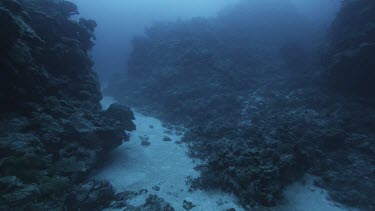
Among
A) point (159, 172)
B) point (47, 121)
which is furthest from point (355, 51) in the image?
point (47, 121)

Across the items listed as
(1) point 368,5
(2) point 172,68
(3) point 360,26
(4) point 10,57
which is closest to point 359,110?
(3) point 360,26

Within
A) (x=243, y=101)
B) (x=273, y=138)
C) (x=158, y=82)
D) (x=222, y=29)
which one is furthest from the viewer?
(x=222, y=29)

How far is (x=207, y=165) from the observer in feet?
62.0

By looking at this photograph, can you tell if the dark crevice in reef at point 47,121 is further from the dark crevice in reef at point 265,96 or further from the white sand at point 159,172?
the dark crevice in reef at point 265,96

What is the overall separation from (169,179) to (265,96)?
19.2 meters

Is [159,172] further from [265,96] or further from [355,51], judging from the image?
[355,51]

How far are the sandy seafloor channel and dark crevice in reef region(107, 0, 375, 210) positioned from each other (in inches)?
33.3

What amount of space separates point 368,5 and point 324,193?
21.6 metres

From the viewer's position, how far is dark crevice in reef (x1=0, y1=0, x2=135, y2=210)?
11656 mm

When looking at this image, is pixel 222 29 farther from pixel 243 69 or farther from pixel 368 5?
pixel 368 5

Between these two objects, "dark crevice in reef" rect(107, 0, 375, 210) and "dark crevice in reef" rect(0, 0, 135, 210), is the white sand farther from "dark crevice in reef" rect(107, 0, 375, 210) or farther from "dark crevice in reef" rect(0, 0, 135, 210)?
"dark crevice in reef" rect(0, 0, 135, 210)

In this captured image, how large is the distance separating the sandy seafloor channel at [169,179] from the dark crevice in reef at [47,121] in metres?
1.68

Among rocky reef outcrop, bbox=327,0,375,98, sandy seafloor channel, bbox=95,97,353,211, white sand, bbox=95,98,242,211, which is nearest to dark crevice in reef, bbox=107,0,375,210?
rocky reef outcrop, bbox=327,0,375,98

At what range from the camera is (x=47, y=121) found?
50.8 ft
